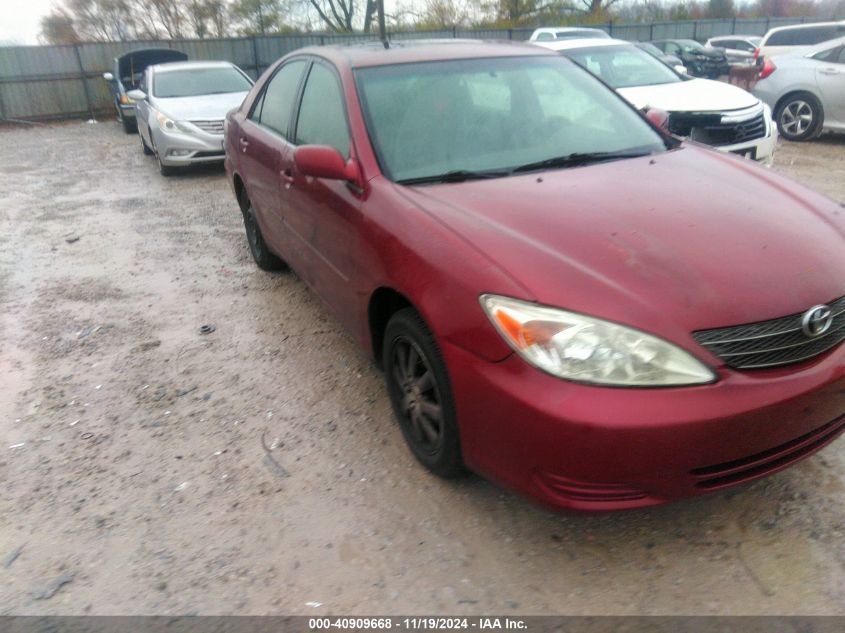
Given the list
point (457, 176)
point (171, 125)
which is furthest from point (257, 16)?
point (457, 176)

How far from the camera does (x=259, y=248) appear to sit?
5352mm

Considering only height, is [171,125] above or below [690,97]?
below

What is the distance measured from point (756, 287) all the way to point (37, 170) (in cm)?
1150

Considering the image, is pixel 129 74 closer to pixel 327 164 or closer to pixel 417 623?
pixel 327 164

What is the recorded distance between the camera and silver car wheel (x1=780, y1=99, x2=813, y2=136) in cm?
998

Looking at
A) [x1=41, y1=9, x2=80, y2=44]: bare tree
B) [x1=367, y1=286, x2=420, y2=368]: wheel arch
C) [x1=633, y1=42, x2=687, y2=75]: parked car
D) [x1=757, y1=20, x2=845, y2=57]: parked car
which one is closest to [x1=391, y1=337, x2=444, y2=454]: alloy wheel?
[x1=367, y1=286, x2=420, y2=368]: wheel arch

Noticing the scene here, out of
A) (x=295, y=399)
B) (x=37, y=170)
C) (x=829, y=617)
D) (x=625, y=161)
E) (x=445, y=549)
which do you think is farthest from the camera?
(x=37, y=170)

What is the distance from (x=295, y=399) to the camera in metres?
3.55

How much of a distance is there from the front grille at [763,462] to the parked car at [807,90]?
9055 mm

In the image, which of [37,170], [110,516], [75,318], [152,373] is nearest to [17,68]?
[37,170]

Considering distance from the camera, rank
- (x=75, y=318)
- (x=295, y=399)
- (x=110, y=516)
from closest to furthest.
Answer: (x=110, y=516) < (x=295, y=399) < (x=75, y=318)

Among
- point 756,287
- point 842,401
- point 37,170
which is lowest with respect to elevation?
point 37,170

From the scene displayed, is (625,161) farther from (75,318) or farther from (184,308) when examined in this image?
(75,318)

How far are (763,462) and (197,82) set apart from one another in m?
10.3
